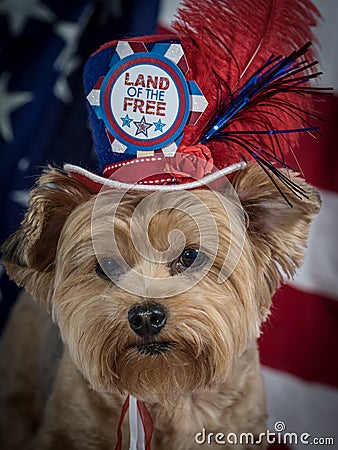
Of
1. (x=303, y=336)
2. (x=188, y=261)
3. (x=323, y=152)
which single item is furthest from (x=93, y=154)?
(x=303, y=336)

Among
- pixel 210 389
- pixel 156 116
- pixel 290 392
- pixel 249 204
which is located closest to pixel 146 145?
pixel 156 116

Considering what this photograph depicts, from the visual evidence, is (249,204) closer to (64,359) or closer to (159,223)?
(159,223)

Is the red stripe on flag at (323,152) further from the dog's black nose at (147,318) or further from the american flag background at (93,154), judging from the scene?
the dog's black nose at (147,318)

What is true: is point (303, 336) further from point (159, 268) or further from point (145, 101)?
point (145, 101)

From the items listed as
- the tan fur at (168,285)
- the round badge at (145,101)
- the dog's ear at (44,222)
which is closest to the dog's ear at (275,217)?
the tan fur at (168,285)

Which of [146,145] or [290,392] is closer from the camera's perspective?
[146,145]

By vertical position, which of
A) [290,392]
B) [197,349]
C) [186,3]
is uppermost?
[186,3]
